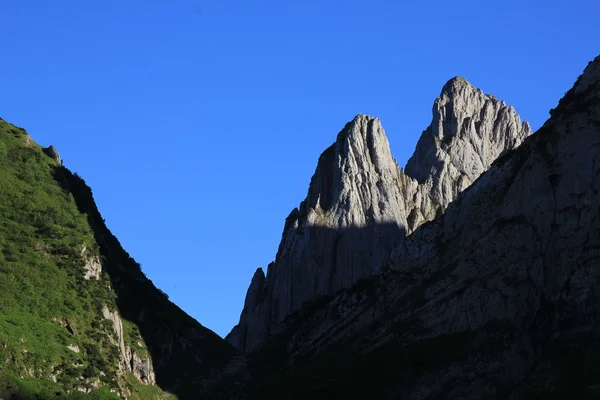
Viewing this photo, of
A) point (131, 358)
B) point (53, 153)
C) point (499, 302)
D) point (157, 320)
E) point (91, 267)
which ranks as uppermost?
point (53, 153)

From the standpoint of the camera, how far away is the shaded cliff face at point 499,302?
5704 inches

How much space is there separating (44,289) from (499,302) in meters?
49.8

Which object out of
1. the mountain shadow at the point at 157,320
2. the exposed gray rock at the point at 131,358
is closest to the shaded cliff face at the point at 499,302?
the mountain shadow at the point at 157,320

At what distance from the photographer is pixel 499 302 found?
15225cm

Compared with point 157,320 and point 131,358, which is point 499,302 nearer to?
point 131,358

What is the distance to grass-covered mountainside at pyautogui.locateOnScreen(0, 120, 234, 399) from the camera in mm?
143000

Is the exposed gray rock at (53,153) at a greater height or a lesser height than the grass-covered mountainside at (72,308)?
greater

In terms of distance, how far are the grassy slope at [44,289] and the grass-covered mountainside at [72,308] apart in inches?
5.9

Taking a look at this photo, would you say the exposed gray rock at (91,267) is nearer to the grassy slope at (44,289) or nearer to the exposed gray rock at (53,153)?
the grassy slope at (44,289)

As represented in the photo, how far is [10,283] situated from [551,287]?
191ft

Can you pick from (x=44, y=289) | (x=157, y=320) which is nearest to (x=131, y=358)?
(x=44, y=289)

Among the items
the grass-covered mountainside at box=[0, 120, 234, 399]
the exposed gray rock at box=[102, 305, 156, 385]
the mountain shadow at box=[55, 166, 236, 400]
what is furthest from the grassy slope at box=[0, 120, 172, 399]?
the mountain shadow at box=[55, 166, 236, 400]

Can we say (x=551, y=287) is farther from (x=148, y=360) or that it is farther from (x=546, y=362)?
(x=148, y=360)

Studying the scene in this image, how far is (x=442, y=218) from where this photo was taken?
178 meters
